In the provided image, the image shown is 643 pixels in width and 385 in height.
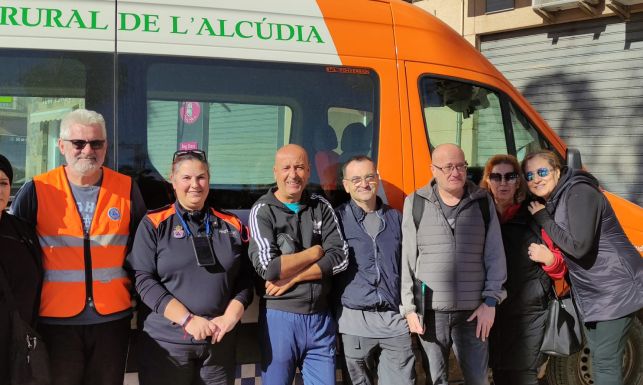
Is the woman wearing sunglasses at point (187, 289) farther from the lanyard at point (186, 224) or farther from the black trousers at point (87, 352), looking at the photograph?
the black trousers at point (87, 352)

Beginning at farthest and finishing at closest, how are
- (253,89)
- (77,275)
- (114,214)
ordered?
(253,89) < (114,214) < (77,275)

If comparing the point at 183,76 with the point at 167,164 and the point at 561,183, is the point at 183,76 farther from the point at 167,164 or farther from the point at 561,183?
the point at 561,183

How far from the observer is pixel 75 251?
2383 millimetres

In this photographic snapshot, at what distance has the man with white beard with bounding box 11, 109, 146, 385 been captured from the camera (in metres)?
2.36

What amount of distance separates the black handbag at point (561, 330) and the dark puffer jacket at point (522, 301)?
31mm

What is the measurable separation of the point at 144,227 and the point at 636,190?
7540 millimetres

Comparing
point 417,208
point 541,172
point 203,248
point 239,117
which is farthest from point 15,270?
point 541,172

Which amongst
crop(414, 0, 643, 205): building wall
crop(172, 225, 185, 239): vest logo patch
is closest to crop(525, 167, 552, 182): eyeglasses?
crop(172, 225, 185, 239): vest logo patch

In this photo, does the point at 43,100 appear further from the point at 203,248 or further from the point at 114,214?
the point at 203,248

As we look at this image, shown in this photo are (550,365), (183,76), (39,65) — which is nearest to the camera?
(39,65)

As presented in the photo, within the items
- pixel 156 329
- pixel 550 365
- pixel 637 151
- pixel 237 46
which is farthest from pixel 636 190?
Result: pixel 156 329

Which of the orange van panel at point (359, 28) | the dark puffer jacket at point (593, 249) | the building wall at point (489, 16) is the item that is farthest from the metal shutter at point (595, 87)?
the orange van panel at point (359, 28)

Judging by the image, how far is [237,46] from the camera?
3158 millimetres

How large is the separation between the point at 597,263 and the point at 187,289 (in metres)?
2.02
